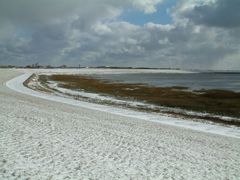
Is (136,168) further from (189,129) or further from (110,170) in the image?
(189,129)

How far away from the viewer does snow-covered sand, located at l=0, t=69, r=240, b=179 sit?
33.0 ft

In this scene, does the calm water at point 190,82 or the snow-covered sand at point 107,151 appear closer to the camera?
the snow-covered sand at point 107,151

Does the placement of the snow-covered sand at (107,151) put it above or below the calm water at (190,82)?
above

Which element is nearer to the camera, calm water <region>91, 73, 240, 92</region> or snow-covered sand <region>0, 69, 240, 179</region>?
snow-covered sand <region>0, 69, 240, 179</region>

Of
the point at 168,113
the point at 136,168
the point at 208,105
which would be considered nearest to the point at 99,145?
the point at 136,168

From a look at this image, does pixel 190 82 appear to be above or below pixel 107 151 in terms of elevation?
below

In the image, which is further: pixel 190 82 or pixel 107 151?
pixel 190 82

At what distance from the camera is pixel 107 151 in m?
12.7

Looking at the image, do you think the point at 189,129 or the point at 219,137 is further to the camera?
the point at 189,129

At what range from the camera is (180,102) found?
33.8 metres

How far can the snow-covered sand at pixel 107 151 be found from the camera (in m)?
10.1

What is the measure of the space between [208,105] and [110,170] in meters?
23.3

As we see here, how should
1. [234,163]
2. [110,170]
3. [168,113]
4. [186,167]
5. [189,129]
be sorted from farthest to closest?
[168,113], [189,129], [234,163], [186,167], [110,170]

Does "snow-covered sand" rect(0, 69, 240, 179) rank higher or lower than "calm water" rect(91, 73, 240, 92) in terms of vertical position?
higher
